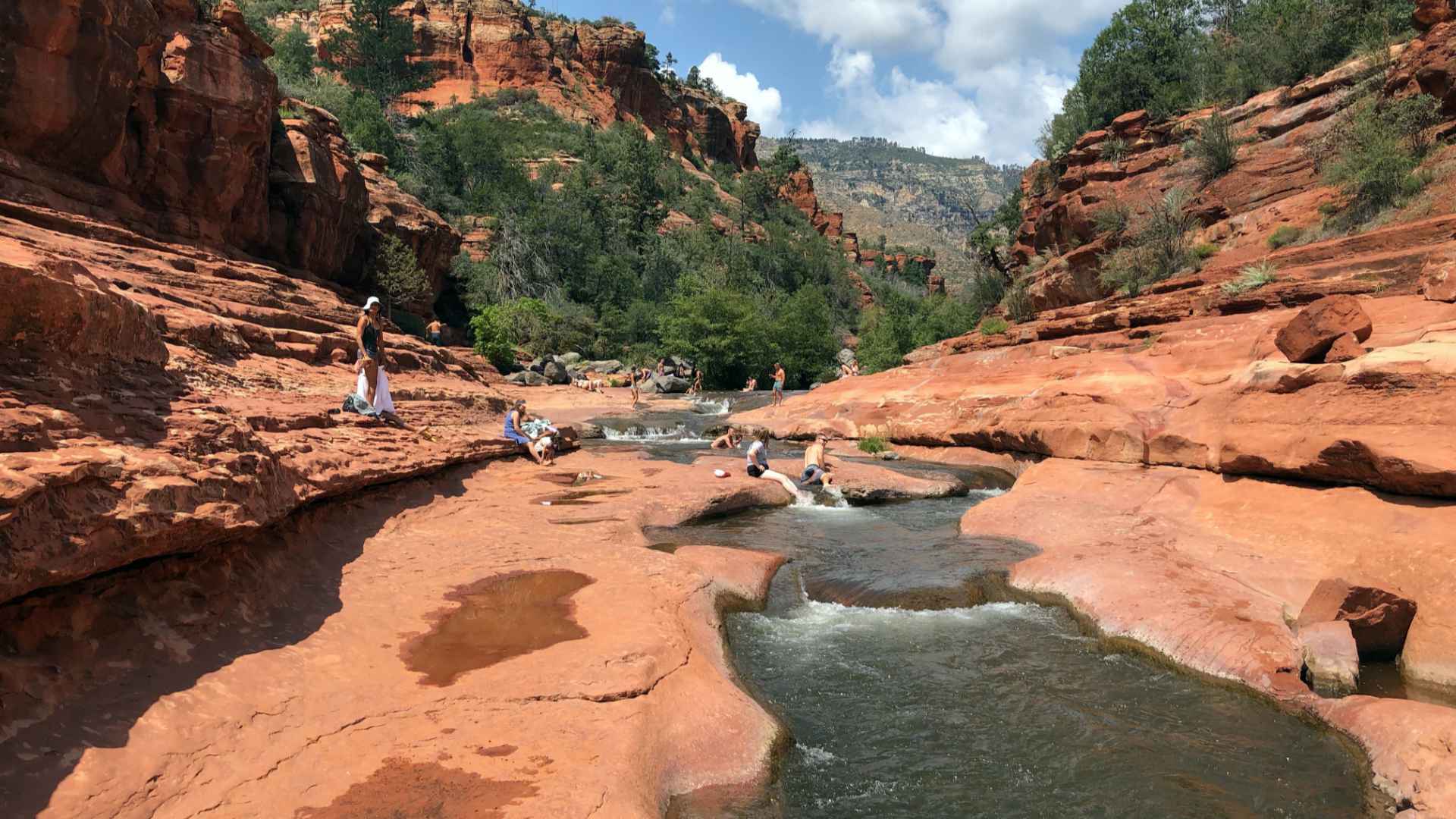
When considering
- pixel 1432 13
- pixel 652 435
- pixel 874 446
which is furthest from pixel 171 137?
pixel 1432 13

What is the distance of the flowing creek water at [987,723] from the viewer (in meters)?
4.30

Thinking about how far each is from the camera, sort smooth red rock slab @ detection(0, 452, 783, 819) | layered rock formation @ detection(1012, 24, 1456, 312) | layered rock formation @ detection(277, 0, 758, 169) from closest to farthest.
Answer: smooth red rock slab @ detection(0, 452, 783, 819)
layered rock formation @ detection(1012, 24, 1456, 312)
layered rock formation @ detection(277, 0, 758, 169)

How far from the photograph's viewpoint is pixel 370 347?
9.76 metres

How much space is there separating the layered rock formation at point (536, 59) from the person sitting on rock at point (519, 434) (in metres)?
71.5

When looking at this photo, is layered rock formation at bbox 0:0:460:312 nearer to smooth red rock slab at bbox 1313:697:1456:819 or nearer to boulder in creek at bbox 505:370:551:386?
boulder in creek at bbox 505:370:551:386

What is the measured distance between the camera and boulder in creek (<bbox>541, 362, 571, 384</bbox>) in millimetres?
34875

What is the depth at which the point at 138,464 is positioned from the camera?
14.1 ft

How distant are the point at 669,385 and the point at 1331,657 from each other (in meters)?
32.3

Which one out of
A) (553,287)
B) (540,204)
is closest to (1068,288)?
(553,287)

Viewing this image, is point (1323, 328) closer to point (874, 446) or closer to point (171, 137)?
point (874, 446)

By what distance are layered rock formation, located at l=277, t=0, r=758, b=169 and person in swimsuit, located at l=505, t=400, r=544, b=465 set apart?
7150 cm

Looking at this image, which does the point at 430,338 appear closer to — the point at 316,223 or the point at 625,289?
the point at 316,223

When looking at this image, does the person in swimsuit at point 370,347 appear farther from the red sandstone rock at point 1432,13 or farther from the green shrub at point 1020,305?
the red sandstone rock at point 1432,13

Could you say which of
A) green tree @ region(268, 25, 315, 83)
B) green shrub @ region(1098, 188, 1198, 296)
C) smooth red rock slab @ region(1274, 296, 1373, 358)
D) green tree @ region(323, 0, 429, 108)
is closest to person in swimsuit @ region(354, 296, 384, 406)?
smooth red rock slab @ region(1274, 296, 1373, 358)
